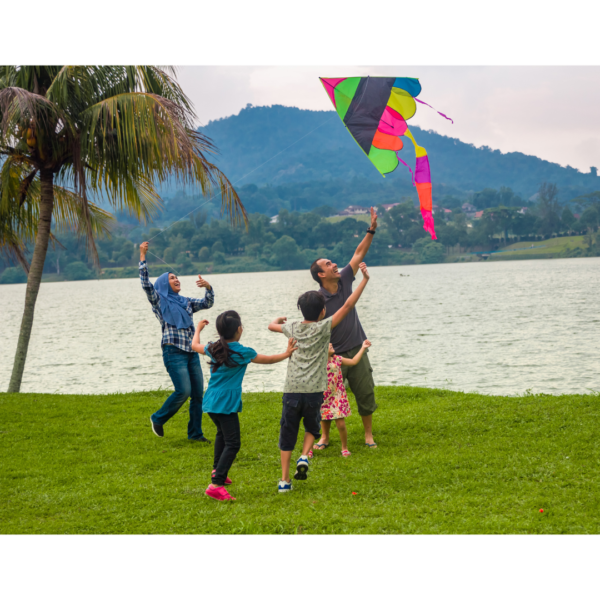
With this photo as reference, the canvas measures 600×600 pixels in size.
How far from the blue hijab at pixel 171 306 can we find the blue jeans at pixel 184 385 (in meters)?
0.33

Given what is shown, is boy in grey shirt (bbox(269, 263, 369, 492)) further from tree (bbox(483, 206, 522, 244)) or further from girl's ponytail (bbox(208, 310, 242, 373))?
tree (bbox(483, 206, 522, 244))

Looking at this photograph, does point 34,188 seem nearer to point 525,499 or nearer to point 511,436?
point 511,436

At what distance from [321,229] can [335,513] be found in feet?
288

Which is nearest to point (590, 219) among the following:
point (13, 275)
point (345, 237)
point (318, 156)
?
point (318, 156)

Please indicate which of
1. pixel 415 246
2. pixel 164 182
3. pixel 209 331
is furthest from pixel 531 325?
pixel 415 246

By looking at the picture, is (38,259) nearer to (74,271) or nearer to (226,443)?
(226,443)

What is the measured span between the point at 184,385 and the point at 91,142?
498cm

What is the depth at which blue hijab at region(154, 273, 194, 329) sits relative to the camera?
7.36m

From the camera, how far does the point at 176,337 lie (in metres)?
7.37

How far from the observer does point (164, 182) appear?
36.6 feet

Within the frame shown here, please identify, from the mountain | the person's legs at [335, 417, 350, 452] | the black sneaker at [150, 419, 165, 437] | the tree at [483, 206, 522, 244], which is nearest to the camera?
the person's legs at [335, 417, 350, 452]

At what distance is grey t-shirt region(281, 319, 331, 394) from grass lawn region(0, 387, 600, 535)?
993 millimetres

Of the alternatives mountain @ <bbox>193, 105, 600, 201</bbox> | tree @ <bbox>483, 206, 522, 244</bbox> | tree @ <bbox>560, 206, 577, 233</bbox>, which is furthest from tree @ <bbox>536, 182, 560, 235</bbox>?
mountain @ <bbox>193, 105, 600, 201</bbox>

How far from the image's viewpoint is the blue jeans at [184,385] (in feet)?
24.3
